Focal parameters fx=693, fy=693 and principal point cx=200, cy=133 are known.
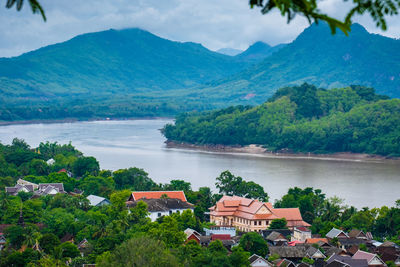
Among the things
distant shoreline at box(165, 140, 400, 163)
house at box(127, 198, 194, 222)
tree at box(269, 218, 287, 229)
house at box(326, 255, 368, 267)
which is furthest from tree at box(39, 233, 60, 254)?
distant shoreline at box(165, 140, 400, 163)

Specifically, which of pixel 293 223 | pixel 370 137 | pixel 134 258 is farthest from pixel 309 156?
pixel 134 258

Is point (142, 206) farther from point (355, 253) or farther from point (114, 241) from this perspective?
point (355, 253)

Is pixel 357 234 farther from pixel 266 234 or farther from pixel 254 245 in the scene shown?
pixel 254 245

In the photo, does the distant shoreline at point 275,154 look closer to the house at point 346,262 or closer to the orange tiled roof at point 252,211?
the orange tiled roof at point 252,211

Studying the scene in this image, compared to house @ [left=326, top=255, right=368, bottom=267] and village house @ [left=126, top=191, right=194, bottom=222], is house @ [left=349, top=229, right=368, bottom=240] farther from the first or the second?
village house @ [left=126, top=191, right=194, bottom=222]

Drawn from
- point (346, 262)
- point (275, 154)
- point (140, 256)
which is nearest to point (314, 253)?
point (346, 262)

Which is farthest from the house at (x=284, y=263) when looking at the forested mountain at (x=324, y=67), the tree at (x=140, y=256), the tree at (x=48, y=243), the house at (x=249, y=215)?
the forested mountain at (x=324, y=67)

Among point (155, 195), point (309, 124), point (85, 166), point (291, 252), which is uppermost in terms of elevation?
point (309, 124)
